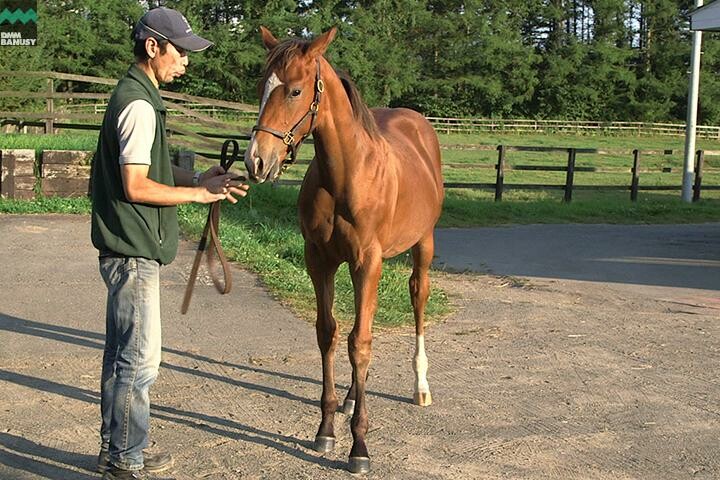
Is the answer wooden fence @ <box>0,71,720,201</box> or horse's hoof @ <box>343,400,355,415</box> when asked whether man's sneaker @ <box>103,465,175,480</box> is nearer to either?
horse's hoof @ <box>343,400,355,415</box>

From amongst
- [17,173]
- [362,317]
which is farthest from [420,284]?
[17,173]

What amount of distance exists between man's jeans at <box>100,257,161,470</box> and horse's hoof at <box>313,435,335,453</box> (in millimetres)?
1013

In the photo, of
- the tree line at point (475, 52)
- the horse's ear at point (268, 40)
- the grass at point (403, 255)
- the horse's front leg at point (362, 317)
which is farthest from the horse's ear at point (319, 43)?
the tree line at point (475, 52)

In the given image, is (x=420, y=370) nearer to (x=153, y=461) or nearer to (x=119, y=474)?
(x=153, y=461)

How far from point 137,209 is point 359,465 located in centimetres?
169

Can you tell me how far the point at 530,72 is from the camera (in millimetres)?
55656

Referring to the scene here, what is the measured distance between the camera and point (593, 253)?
38.9ft

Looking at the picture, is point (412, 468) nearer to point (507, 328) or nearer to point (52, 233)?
point (507, 328)

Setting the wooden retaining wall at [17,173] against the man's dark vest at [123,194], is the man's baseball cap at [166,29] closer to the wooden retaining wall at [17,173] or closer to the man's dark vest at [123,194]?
the man's dark vest at [123,194]

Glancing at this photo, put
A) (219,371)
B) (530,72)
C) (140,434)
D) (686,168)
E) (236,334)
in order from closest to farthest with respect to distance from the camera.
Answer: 1. (140,434)
2. (219,371)
3. (236,334)
4. (686,168)
5. (530,72)

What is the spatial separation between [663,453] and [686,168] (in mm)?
16016

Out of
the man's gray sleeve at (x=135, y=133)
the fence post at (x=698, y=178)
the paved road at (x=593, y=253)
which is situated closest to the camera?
the man's gray sleeve at (x=135, y=133)

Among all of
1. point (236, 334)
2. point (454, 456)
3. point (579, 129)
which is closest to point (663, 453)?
point (454, 456)

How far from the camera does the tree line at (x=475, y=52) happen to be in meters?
49.4
